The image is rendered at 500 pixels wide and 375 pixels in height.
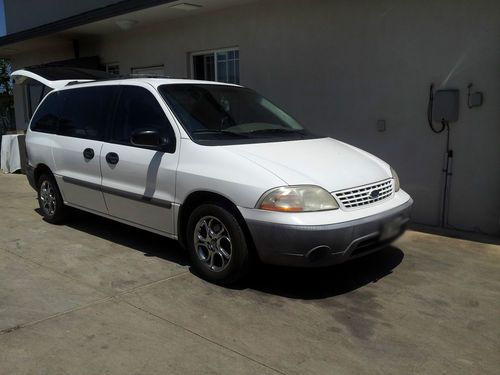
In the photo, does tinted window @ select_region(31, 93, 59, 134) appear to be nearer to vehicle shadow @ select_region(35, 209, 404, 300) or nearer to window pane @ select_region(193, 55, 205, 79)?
vehicle shadow @ select_region(35, 209, 404, 300)

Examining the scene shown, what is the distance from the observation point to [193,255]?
4.41 m

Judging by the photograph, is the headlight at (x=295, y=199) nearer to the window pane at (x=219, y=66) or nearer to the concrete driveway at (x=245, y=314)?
the concrete driveway at (x=245, y=314)

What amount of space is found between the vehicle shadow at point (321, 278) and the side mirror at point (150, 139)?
4.71 feet

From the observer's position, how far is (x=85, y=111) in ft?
18.4

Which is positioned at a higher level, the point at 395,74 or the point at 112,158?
the point at 395,74

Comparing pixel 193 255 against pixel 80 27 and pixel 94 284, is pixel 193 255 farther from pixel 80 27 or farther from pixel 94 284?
pixel 80 27

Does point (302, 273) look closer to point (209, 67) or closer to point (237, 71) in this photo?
point (237, 71)

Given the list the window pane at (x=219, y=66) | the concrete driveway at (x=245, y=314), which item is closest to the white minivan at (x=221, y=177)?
the concrete driveway at (x=245, y=314)

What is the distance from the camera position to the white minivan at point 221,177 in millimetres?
3789

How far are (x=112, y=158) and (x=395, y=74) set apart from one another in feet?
12.4

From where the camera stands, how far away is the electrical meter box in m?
5.89

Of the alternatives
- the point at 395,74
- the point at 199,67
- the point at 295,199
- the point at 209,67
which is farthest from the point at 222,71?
the point at 295,199

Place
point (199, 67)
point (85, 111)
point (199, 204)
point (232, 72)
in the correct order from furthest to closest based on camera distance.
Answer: point (199, 67) < point (232, 72) < point (85, 111) < point (199, 204)

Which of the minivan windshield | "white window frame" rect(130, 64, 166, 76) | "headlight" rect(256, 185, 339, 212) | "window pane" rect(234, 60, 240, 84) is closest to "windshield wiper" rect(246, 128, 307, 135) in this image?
the minivan windshield
